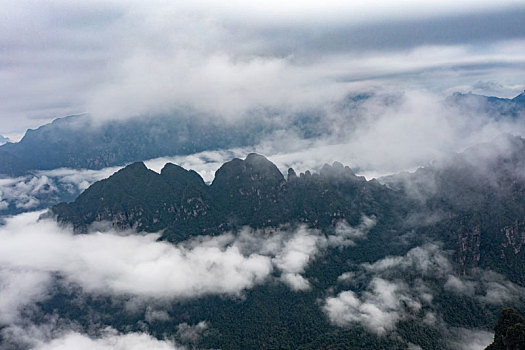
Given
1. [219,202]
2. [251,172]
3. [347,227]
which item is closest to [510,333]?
[347,227]

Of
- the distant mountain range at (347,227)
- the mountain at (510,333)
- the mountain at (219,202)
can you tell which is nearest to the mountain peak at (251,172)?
the mountain at (219,202)

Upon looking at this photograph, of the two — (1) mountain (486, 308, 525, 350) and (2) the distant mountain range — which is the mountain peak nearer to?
(2) the distant mountain range

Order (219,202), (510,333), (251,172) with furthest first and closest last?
(251,172), (219,202), (510,333)

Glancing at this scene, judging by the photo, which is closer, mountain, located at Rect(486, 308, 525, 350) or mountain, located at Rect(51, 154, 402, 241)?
mountain, located at Rect(486, 308, 525, 350)

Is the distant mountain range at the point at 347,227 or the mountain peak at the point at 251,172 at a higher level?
the mountain peak at the point at 251,172

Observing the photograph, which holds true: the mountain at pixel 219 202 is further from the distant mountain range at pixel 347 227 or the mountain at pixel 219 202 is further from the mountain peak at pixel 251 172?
the distant mountain range at pixel 347 227

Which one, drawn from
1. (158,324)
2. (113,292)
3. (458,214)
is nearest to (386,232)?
(458,214)

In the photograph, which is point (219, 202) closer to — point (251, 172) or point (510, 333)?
point (251, 172)

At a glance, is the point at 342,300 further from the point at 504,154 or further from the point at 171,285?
the point at 504,154

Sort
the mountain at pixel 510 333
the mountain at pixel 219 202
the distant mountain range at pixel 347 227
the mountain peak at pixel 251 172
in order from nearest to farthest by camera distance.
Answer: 1. the mountain at pixel 510 333
2. the distant mountain range at pixel 347 227
3. the mountain at pixel 219 202
4. the mountain peak at pixel 251 172

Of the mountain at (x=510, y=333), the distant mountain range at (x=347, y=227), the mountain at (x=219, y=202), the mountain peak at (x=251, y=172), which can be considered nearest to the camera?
the mountain at (x=510, y=333)

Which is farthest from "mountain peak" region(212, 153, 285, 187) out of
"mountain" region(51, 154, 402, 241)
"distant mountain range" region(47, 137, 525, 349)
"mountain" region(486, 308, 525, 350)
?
"mountain" region(486, 308, 525, 350)
